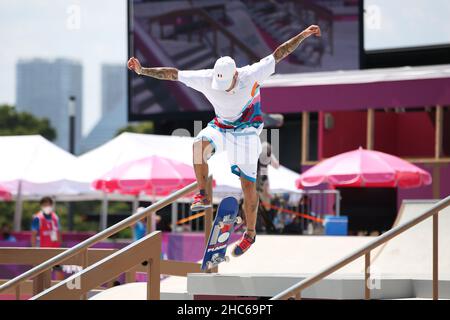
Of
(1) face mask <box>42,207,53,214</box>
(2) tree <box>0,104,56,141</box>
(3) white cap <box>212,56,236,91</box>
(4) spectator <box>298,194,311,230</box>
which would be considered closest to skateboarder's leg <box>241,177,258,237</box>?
(3) white cap <box>212,56,236,91</box>

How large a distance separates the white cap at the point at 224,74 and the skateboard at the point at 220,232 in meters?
1.03

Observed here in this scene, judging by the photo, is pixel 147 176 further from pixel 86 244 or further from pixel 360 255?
pixel 360 255

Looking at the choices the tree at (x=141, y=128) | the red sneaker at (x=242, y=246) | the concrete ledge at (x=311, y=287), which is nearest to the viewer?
the concrete ledge at (x=311, y=287)

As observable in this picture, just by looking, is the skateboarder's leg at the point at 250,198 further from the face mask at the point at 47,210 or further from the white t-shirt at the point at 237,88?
the face mask at the point at 47,210

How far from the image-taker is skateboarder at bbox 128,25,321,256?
935 cm

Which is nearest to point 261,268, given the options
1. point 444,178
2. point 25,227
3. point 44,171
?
point 44,171

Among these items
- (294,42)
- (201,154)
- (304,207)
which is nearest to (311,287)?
(201,154)

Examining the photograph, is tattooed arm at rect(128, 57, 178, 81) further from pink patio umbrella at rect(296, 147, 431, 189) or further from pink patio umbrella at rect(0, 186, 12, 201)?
pink patio umbrella at rect(0, 186, 12, 201)

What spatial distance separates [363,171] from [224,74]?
11205 mm

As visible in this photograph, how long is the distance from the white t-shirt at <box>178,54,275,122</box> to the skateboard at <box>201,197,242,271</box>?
77 centimetres

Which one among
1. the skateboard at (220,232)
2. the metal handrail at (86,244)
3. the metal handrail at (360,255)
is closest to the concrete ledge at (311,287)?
the skateboard at (220,232)

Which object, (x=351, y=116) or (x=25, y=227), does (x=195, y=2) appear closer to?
(x=351, y=116)

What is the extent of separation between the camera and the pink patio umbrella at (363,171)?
20.1 meters

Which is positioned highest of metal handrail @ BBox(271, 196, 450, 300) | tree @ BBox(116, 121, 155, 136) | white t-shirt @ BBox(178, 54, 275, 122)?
white t-shirt @ BBox(178, 54, 275, 122)
